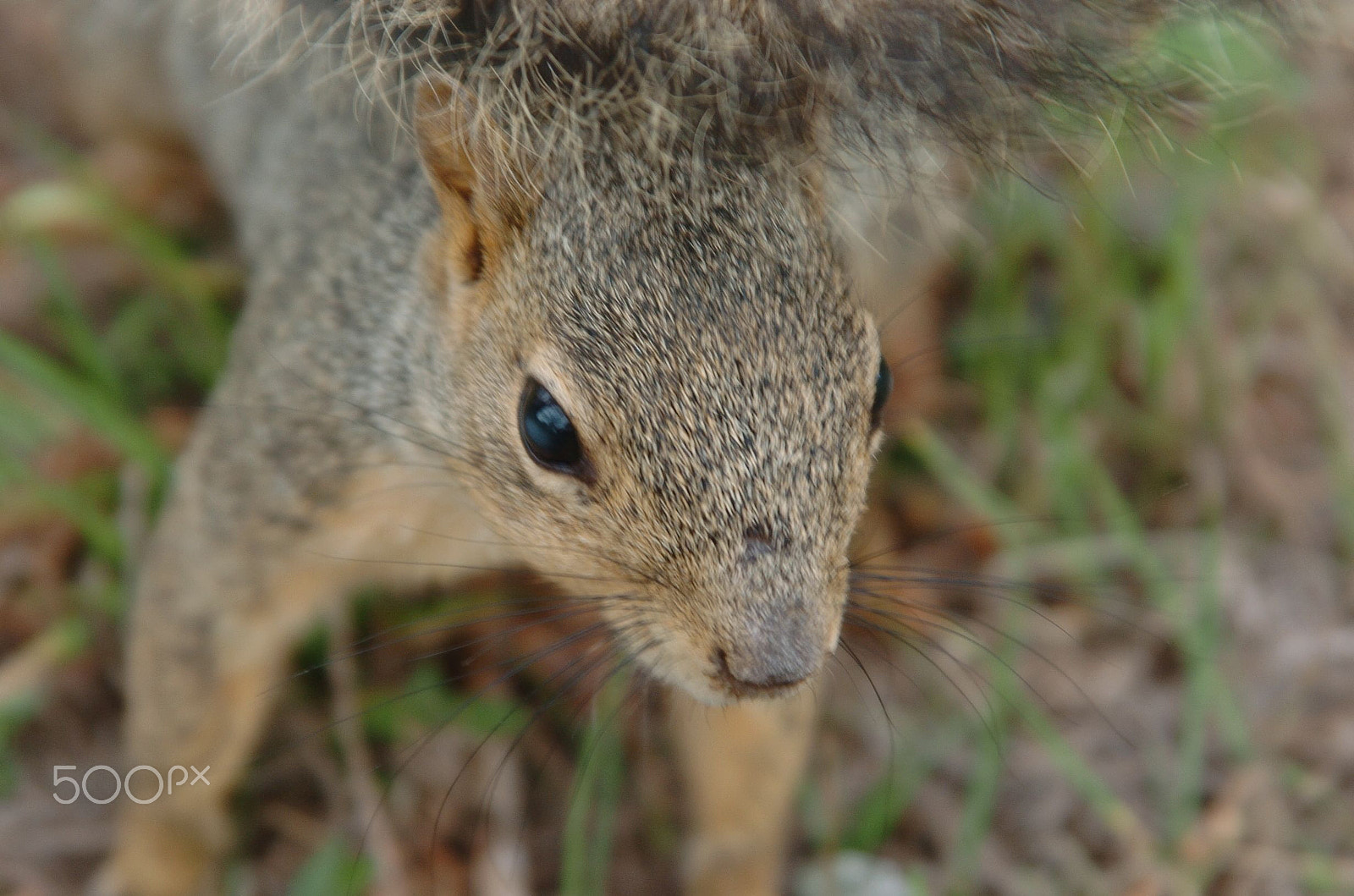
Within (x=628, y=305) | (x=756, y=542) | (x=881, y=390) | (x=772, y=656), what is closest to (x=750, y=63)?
(x=628, y=305)

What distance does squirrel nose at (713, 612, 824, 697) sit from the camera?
1398mm

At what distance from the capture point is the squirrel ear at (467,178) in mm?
1551

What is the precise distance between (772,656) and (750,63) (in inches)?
26.5

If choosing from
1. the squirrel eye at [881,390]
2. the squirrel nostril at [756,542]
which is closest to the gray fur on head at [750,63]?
the squirrel eye at [881,390]

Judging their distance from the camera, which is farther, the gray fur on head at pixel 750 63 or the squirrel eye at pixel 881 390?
the squirrel eye at pixel 881 390

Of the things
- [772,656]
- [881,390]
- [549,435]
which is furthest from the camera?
[881,390]

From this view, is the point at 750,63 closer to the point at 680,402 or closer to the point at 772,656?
the point at 680,402

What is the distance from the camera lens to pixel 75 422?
2527 millimetres

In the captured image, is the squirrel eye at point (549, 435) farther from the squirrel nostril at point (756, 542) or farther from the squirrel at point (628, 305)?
the squirrel nostril at point (756, 542)

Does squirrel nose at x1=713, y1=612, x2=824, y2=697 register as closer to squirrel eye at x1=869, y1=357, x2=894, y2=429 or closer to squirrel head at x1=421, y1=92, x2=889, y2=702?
squirrel head at x1=421, y1=92, x2=889, y2=702

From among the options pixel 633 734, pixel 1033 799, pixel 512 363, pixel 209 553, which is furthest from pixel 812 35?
pixel 1033 799

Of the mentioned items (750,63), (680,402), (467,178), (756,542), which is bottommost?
(756,542)

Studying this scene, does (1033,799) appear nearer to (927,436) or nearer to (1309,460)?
(927,436)

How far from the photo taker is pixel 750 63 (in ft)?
4.84
